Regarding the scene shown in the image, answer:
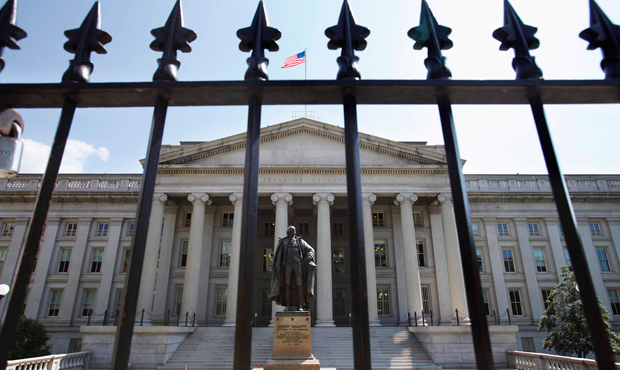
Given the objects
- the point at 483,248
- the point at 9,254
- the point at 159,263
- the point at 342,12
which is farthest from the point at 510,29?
the point at 9,254

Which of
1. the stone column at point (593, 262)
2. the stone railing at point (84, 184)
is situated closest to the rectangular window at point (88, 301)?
the stone railing at point (84, 184)

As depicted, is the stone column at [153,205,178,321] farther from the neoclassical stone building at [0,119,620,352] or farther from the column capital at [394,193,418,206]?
the column capital at [394,193,418,206]

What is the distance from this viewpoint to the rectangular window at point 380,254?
111 ft

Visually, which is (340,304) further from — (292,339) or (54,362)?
(292,339)

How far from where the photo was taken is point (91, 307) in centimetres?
3291

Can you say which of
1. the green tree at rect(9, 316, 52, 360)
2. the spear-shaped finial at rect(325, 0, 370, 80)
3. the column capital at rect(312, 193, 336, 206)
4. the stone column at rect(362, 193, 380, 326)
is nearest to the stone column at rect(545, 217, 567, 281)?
the stone column at rect(362, 193, 380, 326)

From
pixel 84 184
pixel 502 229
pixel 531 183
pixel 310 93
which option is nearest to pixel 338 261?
pixel 502 229

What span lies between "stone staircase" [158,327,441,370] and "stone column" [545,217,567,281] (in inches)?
712

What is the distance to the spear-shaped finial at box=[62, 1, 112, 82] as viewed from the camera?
2.86m

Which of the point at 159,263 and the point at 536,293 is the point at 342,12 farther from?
the point at 536,293

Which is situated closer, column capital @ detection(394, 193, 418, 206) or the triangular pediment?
column capital @ detection(394, 193, 418, 206)

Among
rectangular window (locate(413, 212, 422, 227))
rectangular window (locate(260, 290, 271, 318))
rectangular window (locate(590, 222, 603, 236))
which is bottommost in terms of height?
rectangular window (locate(260, 290, 271, 318))

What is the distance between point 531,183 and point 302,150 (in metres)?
22.5

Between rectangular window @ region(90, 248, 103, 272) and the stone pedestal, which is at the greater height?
rectangular window @ region(90, 248, 103, 272)
